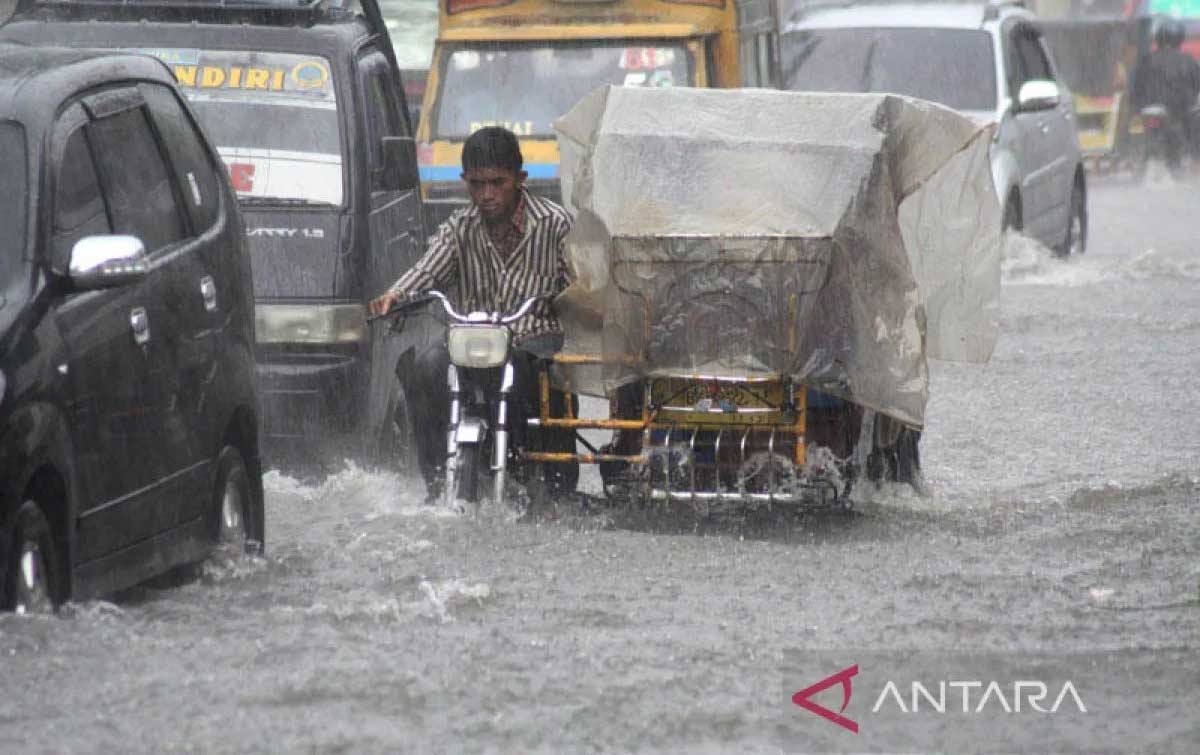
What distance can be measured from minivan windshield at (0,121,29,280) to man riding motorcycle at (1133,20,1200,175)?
26.2 m

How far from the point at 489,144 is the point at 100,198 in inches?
94.2

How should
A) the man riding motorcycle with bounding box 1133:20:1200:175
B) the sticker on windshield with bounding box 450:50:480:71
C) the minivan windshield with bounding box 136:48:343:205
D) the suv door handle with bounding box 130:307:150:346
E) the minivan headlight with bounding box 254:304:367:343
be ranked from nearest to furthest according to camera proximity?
1. the suv door handle with bounding box 130:307:150:346
2. the minivan headlight with bounding box 254:304:367:343
3. the minivan windshield with bounding box 136:48:343:205
4. the sticker on windshield with bounding box 450:50:480:71
5. the man riding motorcycle with bounding box 1133:20:1200:175

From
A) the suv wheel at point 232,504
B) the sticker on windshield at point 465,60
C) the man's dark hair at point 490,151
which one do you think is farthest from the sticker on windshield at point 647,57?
the suv wheel at point 232,504

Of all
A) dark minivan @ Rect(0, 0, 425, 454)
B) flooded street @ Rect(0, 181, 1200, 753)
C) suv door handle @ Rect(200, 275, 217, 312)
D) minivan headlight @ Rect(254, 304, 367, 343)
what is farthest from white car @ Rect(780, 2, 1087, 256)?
suv door handle @ Rect(200, 275, 217, 312)

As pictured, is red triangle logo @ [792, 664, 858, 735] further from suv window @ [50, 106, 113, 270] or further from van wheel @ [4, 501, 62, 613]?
suv window @ [50, 106, 113, 270]

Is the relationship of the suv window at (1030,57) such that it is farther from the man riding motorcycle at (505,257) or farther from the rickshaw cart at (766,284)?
the man riding motorcycle at (505,257)

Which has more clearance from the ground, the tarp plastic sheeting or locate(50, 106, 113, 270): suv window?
locate(50, 106, 113, 270): suv window

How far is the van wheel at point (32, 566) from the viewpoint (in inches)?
240

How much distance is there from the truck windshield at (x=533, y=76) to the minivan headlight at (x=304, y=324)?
623 cm

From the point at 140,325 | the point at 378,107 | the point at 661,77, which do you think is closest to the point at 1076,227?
the point at 661,77

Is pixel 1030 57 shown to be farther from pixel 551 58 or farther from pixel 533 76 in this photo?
pixel 533 76

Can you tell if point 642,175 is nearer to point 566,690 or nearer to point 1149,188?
point 566,690

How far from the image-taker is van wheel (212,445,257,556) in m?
7.93

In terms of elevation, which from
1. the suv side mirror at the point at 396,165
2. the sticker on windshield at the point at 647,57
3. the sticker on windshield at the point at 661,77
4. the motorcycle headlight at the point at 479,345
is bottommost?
the sticker on windshield at the point at 661,77
